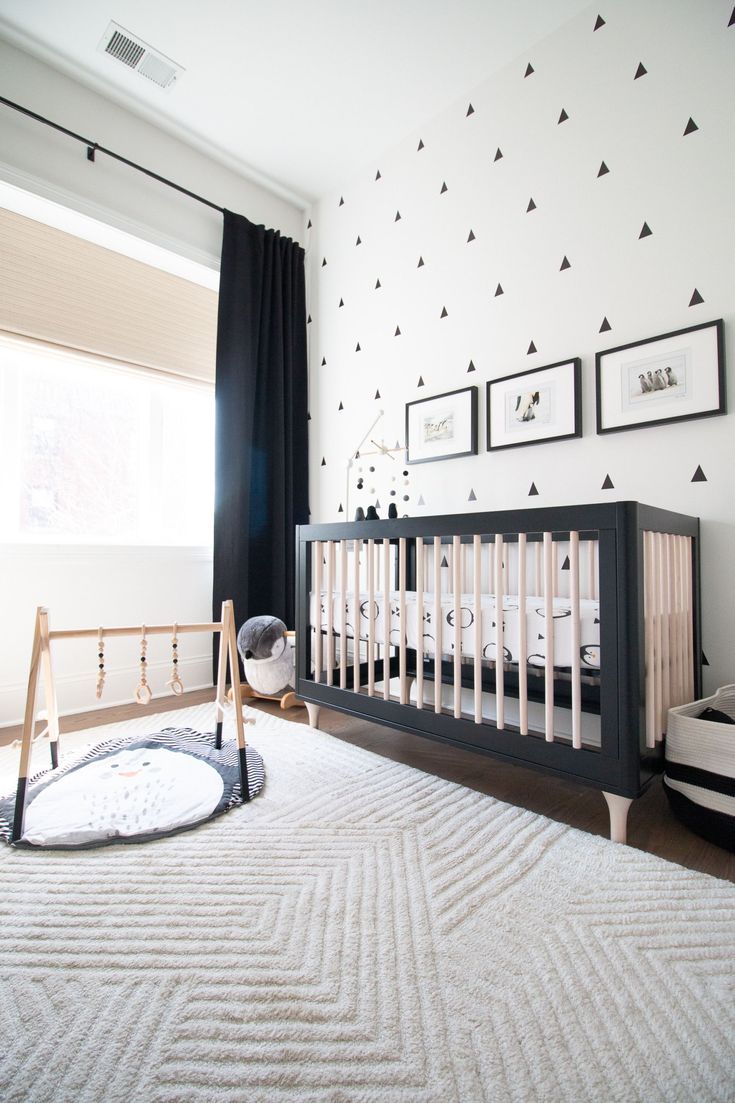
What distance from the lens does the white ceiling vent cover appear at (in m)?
1.93

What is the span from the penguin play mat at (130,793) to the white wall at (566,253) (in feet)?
4.39

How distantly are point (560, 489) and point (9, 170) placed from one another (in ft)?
7.64

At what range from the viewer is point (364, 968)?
78 centimetres

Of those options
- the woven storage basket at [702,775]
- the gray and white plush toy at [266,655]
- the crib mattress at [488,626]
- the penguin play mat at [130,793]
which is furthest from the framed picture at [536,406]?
the penguin play mat at [130,793]

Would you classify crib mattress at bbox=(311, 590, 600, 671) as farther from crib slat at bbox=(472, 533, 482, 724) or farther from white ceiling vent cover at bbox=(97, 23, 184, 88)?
white ceiling vent cover at bbox=(97, 23, 184, 88)

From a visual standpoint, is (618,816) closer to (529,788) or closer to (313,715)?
(529,788)

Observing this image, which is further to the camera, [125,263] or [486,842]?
[125,263]

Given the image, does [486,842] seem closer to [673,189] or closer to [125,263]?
[673,189]

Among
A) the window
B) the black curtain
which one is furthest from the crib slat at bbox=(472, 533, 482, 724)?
the window

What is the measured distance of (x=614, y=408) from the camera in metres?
1.73

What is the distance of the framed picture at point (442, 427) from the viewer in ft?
6.98

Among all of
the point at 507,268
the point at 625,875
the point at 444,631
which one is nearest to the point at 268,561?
the point at 444,631

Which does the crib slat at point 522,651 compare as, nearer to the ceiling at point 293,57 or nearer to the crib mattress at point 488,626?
the crib mattress at point 488,626

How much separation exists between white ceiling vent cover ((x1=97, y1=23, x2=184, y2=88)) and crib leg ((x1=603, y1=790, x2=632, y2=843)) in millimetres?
2875
